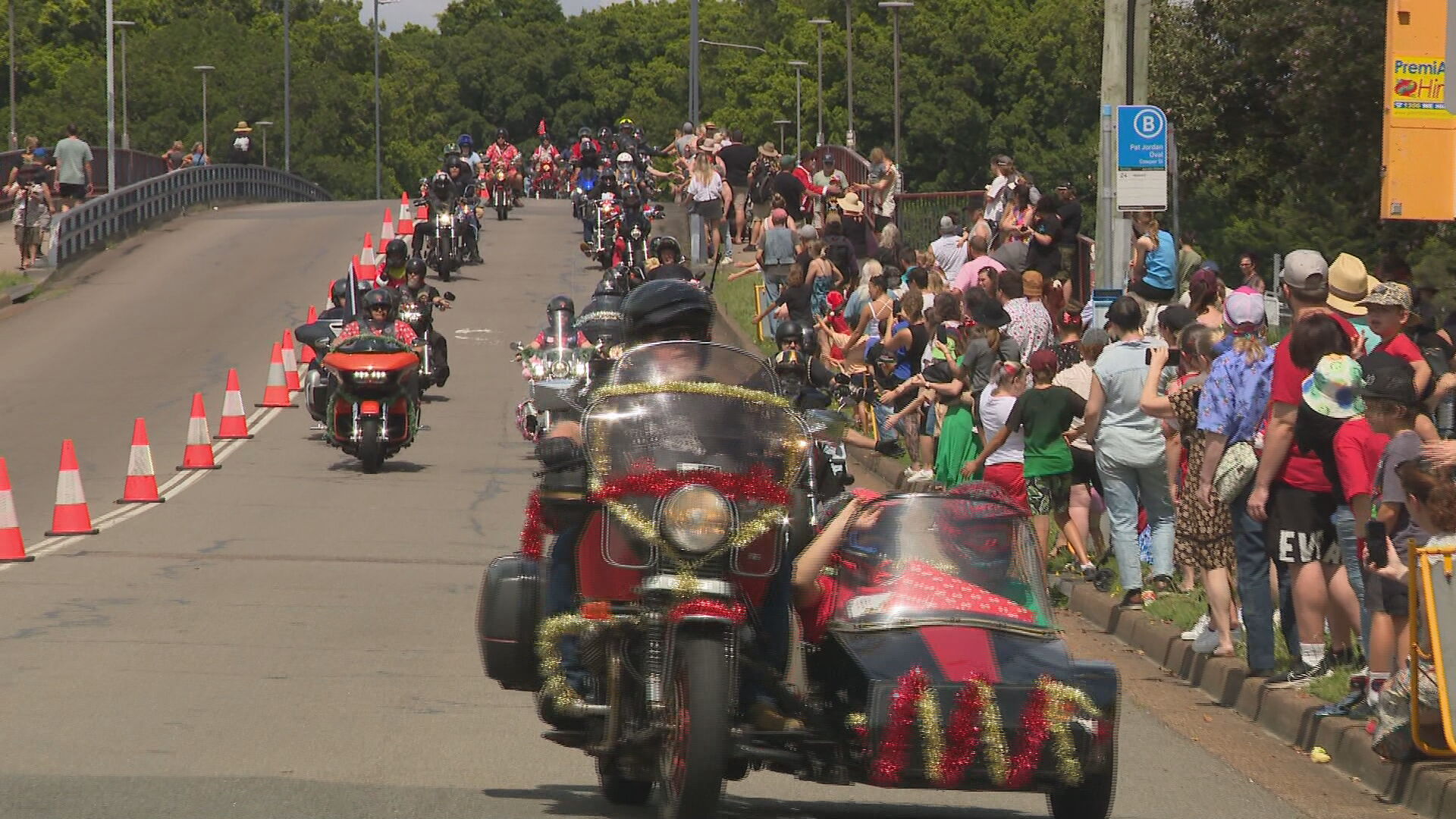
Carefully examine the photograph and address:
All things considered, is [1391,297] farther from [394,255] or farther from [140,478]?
[394,255]

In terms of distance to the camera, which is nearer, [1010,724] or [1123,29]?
[1010,724]

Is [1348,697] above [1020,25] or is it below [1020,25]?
below

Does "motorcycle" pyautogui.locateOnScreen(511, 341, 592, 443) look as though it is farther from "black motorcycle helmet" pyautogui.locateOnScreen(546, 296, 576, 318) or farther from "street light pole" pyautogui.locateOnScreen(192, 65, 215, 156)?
"street light pole" pyautogui.locateOnScreen(192, 65, 215, 156)

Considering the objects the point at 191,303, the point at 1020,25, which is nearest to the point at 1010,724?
the point at 191,303

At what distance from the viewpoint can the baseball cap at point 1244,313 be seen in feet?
35.7

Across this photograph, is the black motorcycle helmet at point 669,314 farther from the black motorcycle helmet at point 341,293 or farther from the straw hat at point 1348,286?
the black motorcycle helmet at point 341,293

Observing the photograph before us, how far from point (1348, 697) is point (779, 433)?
143 inches

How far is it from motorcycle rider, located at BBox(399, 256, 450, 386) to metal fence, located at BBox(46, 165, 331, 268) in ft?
47.5

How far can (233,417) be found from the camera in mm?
22750

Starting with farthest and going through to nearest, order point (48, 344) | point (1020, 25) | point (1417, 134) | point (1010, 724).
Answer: point (1020, 25)
point (48, 344)
point (1417, 134)
point (1010, 724)

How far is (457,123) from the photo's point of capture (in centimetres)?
14175

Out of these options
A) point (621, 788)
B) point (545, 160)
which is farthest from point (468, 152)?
point (621, 788)

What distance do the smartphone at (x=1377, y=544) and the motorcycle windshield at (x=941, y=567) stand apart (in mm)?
1859

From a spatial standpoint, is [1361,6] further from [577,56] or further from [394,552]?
[577,56]
